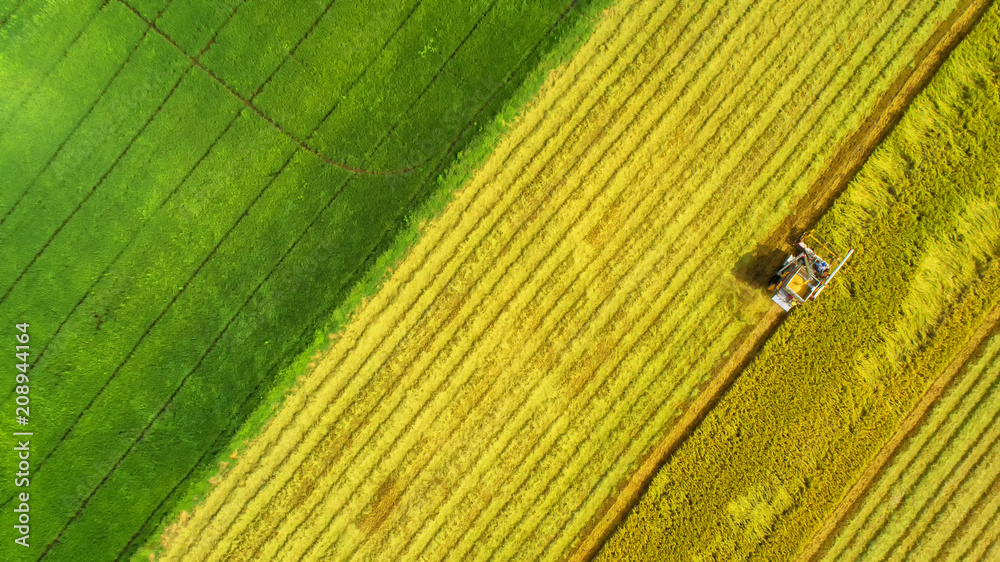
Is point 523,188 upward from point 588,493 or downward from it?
upward

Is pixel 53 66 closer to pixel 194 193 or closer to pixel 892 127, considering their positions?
pixel 194 193

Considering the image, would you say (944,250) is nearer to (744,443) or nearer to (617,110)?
(744,443)

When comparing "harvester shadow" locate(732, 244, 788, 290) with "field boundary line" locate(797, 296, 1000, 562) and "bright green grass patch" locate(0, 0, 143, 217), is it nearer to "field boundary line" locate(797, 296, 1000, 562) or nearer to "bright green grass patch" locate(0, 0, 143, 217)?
"field boundary line" locate(797, 296, 1000, 562)

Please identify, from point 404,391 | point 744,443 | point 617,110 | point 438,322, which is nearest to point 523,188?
point 617,110

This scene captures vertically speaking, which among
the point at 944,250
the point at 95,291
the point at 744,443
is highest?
the point at 944,250

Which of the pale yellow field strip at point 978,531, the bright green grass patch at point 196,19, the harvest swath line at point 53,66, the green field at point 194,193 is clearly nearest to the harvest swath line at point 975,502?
the pale yellow field strip at point 978,531
